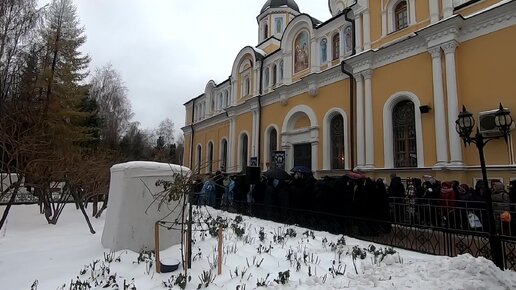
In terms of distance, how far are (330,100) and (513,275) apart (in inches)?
515

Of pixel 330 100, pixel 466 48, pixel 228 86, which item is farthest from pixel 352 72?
pixel 228 86

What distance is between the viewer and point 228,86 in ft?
97.1

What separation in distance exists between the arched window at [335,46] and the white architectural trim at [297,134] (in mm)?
3080

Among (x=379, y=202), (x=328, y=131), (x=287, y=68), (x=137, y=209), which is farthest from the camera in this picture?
(x=287, y=68)

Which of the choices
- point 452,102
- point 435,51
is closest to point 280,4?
point 435,51

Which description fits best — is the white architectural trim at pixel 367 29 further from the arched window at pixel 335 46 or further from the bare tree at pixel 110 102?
the bare tree at pixel 110 102

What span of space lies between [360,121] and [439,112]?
368 centimetres

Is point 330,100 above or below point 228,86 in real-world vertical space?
below

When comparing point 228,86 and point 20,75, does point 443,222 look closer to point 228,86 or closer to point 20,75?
point 20,75

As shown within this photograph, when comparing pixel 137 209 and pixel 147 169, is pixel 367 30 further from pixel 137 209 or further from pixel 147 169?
pixel 137 209

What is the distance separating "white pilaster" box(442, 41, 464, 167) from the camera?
1190cm

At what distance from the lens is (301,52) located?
20422 millimetres

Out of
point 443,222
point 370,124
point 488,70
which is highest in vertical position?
point 488,70

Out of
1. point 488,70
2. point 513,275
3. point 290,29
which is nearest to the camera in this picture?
point 513,275
